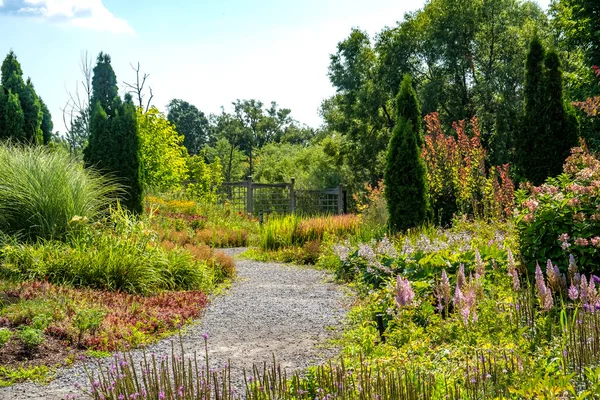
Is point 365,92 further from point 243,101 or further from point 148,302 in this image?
point 243,101

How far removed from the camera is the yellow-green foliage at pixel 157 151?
18.8 meters

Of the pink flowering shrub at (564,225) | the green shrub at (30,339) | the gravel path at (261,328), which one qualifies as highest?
the pink flowering shrub at (564,225)

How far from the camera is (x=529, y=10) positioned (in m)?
21.3

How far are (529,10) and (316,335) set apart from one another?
20.8 metres

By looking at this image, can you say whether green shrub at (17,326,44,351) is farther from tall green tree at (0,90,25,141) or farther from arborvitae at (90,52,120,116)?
arborvitae at (90,52,120,116)

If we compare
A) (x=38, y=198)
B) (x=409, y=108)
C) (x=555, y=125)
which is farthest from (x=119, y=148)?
(x=555, y=125)

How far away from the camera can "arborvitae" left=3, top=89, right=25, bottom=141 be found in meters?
17.2

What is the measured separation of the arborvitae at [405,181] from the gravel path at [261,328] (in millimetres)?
2512

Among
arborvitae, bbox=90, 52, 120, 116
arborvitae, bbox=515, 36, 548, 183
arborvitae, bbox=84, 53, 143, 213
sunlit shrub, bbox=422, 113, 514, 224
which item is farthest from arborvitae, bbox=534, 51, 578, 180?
arborvitae, bbox=90, 52, 120, 116

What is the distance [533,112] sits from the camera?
434 inches

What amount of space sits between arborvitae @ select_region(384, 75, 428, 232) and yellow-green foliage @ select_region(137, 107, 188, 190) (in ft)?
34.9

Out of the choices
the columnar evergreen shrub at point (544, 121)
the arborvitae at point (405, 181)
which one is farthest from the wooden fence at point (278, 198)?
the arborvitae at point (405, 181)

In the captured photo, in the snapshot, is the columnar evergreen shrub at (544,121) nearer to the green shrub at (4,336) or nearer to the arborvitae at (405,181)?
the arborvitae at (405,181)

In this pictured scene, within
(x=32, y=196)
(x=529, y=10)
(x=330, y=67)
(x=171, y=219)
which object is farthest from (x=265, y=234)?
(x=529, y=10)
